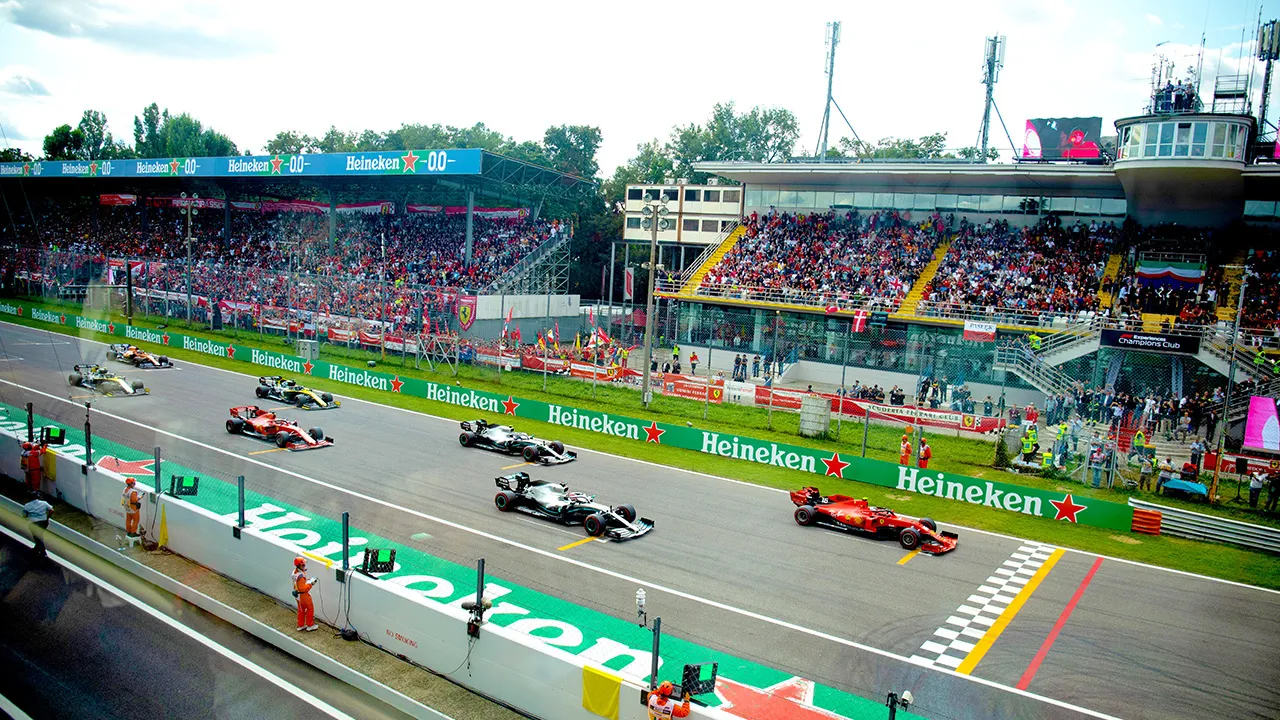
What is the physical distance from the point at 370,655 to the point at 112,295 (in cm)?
4205

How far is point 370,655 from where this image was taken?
37.9 ft

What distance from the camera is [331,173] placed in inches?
1937

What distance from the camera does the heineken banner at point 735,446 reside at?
2052 cm

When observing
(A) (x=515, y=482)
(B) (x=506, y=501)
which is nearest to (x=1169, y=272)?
(A) (x=515, y=482)

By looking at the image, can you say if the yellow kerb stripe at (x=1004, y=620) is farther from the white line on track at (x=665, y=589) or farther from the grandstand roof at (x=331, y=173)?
the grandstand roof at (x=331, y=173)

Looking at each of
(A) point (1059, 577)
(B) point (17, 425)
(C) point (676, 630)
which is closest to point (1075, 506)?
(A) point (1059, 577)

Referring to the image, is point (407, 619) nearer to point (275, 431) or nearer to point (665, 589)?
point (665, 589)

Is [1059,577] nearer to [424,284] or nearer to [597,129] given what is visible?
[424,284]

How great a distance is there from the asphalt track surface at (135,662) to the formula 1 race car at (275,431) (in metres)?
9.59

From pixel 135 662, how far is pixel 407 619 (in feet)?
12.3

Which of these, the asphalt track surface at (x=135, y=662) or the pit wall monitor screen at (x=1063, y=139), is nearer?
the asphalt track surface at (x=135, y=662)

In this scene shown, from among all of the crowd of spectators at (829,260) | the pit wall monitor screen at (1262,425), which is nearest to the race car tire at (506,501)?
the pit wall monitor screen at (1262,425)

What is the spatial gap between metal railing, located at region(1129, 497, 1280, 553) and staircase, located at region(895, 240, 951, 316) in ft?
58.6

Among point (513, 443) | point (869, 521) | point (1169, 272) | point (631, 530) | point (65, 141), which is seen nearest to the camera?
point (631, 530)
